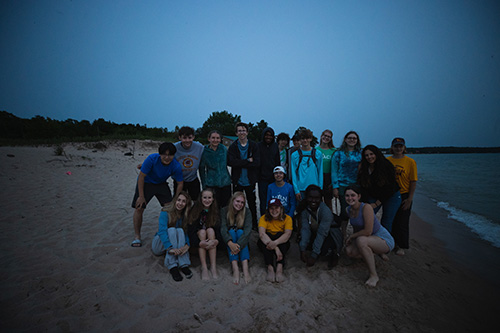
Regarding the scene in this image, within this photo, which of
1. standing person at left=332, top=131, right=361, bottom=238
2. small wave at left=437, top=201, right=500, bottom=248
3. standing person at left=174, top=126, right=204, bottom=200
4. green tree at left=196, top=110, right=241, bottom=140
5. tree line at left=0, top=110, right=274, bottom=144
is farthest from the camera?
green tree at left=196, top=110, right=241, bottom=140

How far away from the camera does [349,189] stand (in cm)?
288

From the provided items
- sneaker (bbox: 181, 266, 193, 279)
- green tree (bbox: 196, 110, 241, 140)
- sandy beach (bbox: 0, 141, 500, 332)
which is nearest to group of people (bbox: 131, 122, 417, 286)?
sneaker (bbox: 181, 266, 193, 279)

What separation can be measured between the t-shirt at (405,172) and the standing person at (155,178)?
377 centimetres

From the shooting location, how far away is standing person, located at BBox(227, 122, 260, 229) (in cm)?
387

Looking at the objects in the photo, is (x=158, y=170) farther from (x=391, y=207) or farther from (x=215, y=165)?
(x=391, y=207)

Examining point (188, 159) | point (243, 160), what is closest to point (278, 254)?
point (243, 160)

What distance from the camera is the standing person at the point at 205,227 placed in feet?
9.71

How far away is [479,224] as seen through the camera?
19.3 ft

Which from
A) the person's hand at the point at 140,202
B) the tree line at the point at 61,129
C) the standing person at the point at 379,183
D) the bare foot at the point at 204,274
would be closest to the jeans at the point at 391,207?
the standing person at the point at 379,183

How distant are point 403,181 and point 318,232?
176 cm

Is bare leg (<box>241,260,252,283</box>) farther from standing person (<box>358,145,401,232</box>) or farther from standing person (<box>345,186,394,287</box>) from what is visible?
standing person (<box>358,145,401,232</box>)

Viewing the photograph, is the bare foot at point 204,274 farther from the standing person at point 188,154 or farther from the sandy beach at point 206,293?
the standing person at point 188,154

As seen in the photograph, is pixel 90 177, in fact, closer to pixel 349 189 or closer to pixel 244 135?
pixel 244 135

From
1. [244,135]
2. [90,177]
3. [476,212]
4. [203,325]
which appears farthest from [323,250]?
[90,177]
